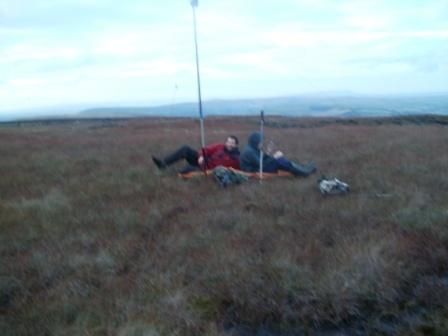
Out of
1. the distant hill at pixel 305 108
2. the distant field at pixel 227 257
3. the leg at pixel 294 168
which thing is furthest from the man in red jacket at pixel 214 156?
the distant hill at pixel 305 108

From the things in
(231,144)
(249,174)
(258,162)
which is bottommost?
(249,174)

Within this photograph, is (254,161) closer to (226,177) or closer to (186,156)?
(226,177)

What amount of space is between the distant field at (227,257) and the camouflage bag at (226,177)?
175 mm

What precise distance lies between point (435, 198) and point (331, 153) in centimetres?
631

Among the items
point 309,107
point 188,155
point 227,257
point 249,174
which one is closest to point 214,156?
point 188,155

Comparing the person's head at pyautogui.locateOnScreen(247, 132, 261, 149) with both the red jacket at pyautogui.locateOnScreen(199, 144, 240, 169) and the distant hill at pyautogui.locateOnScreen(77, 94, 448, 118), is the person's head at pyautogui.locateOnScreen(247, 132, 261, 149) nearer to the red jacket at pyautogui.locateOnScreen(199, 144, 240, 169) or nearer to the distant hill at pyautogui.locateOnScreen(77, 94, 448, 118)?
the red jacket at pyautogui.locateOnScreen(199, 144, 240, 169)

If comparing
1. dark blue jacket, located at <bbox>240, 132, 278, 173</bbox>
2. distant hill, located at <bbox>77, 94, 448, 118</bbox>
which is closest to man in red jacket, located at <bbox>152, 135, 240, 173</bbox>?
dark blue jacket, located at <bbox>240, 132, 278, 173</bbox>

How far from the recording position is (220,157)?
1134 cm

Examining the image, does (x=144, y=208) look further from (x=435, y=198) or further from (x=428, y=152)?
(x=428, y=152)

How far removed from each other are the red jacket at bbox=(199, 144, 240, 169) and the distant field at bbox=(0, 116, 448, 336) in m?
0.74

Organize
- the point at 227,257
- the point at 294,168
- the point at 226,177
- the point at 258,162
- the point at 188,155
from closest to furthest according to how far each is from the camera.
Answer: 1. the point at 227,257
2. the point at 226,177
3. the point at 294,168
4. the point at 258,162
5. the point at 188,155

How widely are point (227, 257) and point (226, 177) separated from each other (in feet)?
14.6

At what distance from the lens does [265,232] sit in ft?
22.0

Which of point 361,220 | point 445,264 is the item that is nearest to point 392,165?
point 361,220
